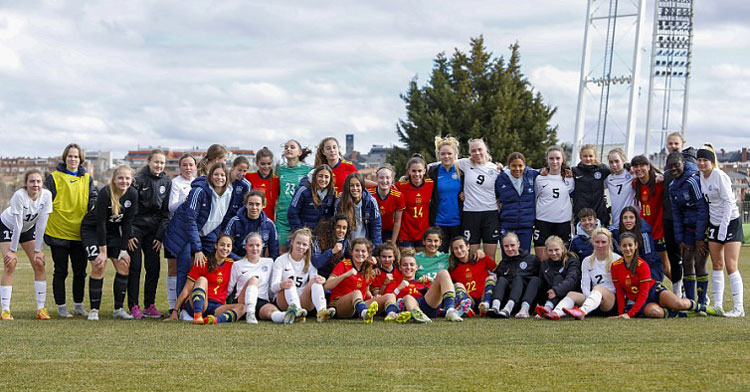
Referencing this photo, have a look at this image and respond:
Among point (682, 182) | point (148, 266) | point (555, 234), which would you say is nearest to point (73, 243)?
point (148, 266)

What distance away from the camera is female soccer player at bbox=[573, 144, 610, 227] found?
8727 millimetres

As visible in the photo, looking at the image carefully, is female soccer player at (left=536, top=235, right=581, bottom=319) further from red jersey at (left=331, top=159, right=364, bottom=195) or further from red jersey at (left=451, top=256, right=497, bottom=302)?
red jersey at (left=331, top=159, right=364, bottom=195)

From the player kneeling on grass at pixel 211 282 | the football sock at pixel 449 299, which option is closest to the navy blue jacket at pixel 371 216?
the football sock at pixel 449 299

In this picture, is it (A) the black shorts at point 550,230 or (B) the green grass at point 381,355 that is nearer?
(B) the green grass at point 381,355

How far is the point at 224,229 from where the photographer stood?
835 cm

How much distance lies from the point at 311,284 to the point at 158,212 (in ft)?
6.30

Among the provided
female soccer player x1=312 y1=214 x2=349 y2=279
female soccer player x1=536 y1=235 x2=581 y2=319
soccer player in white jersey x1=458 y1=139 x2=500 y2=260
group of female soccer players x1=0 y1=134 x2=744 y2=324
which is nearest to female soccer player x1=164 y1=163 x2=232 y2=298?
group of female soccer players x1=0 y1=134 x2=744 y2=324

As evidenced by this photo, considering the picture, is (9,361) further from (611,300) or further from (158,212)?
(611,300)

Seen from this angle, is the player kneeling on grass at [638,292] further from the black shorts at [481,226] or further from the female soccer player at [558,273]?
the black shorts at [481,226]

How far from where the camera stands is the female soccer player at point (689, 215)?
8.19 metres

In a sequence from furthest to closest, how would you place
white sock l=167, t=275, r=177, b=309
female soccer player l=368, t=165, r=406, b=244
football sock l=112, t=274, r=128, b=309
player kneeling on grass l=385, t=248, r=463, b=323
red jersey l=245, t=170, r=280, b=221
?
red jersey l=245, t=170, r=280, b=221 < female soccer player l=368, t=165, r=406, b=244 < white sock l=167, t=275, r=177, b=309 < football sock l=112, t=274, r=128, b=309 < player kneeling on grass l=385, t=248, r=463, b=323

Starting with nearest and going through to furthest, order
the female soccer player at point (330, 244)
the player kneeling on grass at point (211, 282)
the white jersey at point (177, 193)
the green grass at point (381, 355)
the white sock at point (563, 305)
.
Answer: the green grass at point (381, 355), the white sock at point (563, 305), the player kneeling on grass at point (211, 282), the female soccer player at point (330, 244), the white jersey at point (177, 193)

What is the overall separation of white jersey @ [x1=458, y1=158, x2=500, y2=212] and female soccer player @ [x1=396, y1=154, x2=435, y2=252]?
415 millimetres

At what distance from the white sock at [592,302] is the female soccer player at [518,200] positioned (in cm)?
108
